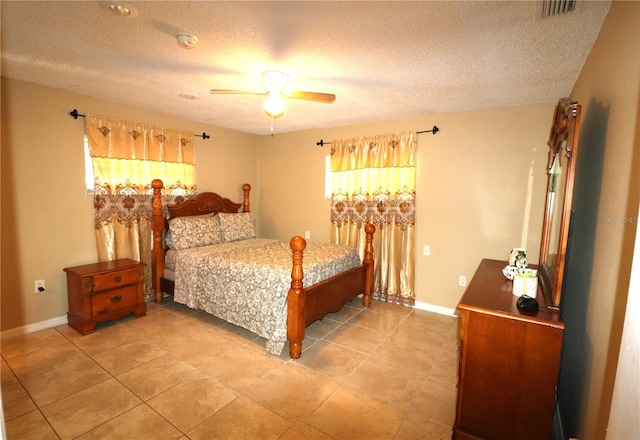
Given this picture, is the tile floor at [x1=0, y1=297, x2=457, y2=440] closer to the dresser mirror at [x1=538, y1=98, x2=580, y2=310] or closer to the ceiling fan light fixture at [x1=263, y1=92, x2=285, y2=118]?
the dresser mirror at [x1=538, y1=98, x2=580, y2=310]

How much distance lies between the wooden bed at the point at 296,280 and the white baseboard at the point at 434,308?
629 millimetres

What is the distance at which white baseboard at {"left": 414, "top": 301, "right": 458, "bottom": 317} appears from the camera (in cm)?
358

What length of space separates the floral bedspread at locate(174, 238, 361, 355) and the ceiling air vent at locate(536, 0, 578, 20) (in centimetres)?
232

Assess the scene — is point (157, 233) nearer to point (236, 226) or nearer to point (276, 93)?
point (236, 226)

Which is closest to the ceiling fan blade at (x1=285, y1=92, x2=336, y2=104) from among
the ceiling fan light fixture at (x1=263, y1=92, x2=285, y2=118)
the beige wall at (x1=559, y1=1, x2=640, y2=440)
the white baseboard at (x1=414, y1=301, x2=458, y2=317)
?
the ceiling fan light fixture at (x1=263, y1=92, x2=285, y2=118)

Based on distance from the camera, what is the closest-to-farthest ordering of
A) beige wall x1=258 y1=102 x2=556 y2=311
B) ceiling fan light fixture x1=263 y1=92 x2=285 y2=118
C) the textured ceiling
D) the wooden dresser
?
the wooden dresser, the textured ceiling, ceiling fan light fixture x1=263 y1=92 x2=285 y2=118, beige wall x1=258 y1=102 x2=556 y2=311

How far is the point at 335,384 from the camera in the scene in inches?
88.3

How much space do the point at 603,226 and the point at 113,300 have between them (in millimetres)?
3868

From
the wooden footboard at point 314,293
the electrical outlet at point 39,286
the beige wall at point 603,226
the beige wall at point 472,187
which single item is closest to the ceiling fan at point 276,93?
the wooden footboard at point 314,293

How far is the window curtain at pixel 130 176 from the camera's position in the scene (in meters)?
3.28

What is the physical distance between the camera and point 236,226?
4230mm

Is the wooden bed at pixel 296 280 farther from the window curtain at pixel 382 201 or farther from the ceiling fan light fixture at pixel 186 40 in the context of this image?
the ceiling fan light fixture at pixel 186 40

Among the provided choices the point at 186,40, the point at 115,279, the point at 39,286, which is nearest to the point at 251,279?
the point at 115,279

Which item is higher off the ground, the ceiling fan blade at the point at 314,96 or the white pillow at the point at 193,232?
the ceiling fan blade at the point at 314,96
